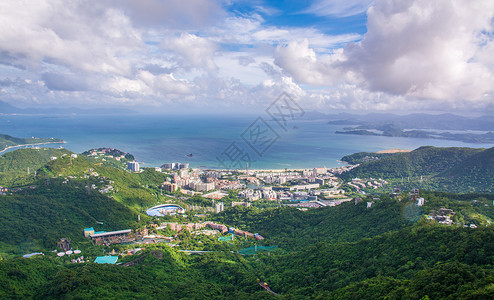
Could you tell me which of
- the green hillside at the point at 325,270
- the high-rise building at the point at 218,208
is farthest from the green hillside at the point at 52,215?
the high-rise building at the point at 218,208

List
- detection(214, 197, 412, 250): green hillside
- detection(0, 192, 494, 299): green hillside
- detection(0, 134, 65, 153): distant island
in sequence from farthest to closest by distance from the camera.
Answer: detection(0, 134, 65, 153): distant island < detection(214, 197, 412, 250): green hillside < detection(0, 192, 494, 299): green hillside

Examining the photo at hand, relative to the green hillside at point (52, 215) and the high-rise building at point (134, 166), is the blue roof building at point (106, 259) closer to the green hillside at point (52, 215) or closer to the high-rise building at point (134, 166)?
the green hillside at point (52, 215)

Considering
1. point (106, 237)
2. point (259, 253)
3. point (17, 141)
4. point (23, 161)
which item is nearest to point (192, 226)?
point (106, 237)

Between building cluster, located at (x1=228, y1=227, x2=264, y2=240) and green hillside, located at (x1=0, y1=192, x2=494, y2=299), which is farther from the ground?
green hillside, located at (x1=0, y1=192, x2=494, y2=299)

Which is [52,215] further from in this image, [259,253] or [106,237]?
[259,253]

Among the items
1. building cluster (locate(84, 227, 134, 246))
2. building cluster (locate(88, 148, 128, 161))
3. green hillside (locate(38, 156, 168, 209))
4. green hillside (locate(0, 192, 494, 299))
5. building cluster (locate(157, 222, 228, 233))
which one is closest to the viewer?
green hillside (locate(0, 192, 494, 299))

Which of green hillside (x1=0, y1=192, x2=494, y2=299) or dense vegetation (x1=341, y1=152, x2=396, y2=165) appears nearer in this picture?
green hillside (x1=0, y1=192, x2=494, y2=299)

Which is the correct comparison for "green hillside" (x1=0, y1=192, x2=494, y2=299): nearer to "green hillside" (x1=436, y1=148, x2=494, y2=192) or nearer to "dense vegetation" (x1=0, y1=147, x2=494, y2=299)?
"dense vegetation" (x1=0, y1=147, x2=494, y2=299)

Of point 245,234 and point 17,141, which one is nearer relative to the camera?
point 245,234

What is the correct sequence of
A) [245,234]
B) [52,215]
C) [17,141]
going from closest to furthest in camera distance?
[52,215] → [245,234] → [17,141]

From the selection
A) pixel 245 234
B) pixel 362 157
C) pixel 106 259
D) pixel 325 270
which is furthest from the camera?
pixel 362 157

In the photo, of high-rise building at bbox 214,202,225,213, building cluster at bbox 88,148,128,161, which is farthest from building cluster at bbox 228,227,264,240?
building cluster at bbox 88,148,128,161
